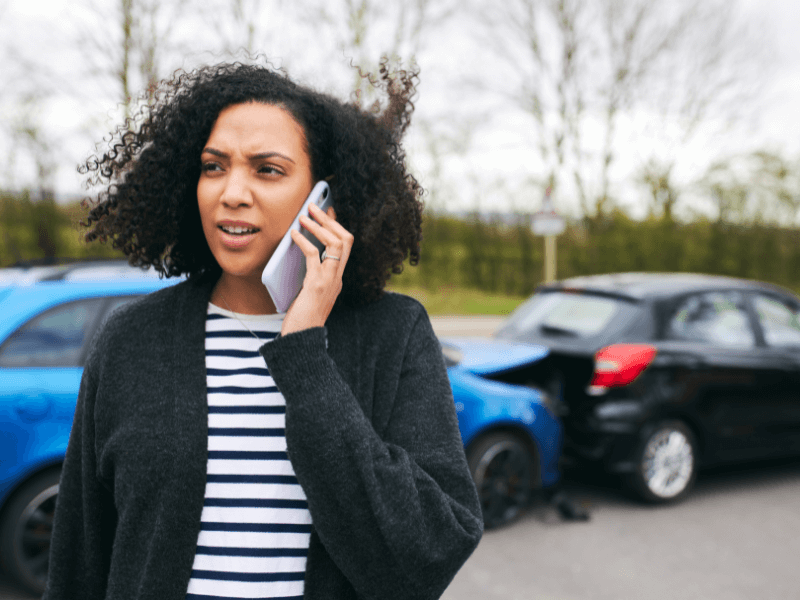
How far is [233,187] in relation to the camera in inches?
53.8

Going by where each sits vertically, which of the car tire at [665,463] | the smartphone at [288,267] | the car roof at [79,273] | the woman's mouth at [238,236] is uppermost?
the woman's mouth at [238,236]

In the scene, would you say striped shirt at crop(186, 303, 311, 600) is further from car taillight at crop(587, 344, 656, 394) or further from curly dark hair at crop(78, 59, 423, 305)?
car taillight at crop(587, 344, 656, 394)

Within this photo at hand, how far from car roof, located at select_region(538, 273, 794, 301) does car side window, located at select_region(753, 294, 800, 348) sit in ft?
0.37

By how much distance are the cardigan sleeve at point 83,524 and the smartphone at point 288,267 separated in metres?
0.42

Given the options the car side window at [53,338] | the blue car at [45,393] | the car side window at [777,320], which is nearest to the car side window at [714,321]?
the car side window at [777,320]

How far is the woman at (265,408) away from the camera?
1200 millimetres

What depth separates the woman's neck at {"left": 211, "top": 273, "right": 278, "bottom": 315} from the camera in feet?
4.87

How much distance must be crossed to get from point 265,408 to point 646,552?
3.68m

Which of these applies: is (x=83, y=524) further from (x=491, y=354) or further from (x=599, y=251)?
(x=599, y=251)

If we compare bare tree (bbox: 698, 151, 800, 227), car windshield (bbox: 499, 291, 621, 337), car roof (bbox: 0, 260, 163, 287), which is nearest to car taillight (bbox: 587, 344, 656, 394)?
car windshield (bbox: 499, 291, 621, 337)

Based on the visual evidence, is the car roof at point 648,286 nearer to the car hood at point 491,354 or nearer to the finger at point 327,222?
the car hood at point 491,354

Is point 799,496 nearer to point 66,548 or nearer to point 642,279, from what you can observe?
point 642,279

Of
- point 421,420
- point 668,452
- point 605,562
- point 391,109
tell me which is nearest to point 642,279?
point 668,452

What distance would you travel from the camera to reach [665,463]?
521 centimetres
